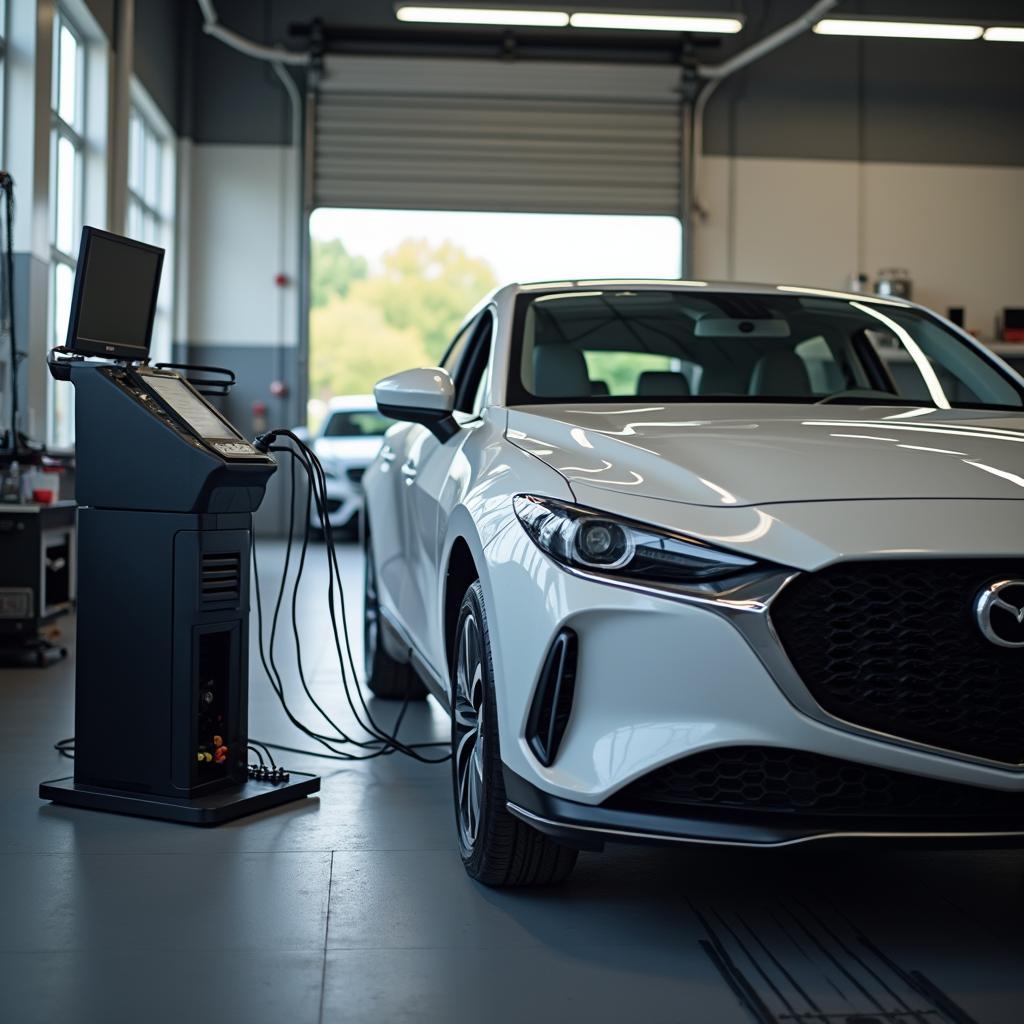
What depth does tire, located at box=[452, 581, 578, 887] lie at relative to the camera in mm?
2453

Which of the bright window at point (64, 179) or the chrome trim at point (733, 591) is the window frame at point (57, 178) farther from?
the chrome trim at point (733, 591)

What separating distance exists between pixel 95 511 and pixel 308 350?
1129cm

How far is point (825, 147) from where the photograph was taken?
14688mm

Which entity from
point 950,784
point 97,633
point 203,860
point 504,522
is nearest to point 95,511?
point 97,633

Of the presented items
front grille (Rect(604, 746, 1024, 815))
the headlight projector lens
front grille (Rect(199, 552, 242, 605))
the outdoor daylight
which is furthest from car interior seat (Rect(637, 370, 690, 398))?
the outdoor daylight

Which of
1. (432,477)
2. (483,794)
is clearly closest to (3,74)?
(432,477)

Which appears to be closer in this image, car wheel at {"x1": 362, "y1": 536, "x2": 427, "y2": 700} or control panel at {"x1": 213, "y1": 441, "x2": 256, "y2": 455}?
control panel at {"x1": 213, "y1": 441, "x2": 256, "y2": 455}

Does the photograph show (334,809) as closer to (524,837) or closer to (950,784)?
(524,837)

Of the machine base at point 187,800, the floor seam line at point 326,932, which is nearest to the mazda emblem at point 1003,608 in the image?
the floor seam line at point 326,932

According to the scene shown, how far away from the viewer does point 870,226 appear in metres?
14.8

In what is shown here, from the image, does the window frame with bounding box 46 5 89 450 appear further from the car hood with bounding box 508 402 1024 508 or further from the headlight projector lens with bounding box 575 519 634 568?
the headlight projector lens with bounding box 575 519 634 568

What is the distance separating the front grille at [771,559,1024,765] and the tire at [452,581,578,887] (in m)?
0.62

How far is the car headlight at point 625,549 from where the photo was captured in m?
2.13

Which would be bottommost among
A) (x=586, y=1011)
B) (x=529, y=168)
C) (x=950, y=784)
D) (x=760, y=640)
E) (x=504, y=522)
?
(x=586, y=1011)
